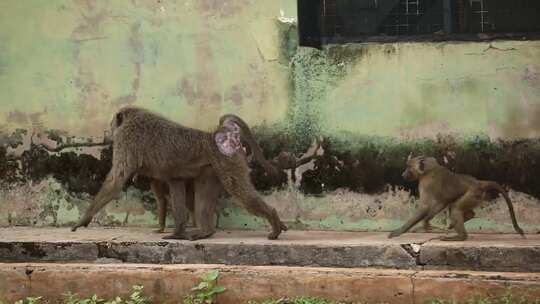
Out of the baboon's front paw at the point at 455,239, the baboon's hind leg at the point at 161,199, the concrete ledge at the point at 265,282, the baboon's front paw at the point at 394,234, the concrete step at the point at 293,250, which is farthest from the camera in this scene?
the baboon's hind leg at the point at 161,199

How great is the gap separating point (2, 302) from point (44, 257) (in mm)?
499

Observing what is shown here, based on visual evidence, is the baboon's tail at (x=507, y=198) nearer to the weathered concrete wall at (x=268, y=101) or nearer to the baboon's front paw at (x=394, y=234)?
the weathered concrete wall at (x=268, y=101)

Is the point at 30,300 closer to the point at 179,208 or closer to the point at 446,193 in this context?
the point at 179,208

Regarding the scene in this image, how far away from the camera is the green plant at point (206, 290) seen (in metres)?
7.47

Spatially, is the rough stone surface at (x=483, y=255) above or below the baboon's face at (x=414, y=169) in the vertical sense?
below

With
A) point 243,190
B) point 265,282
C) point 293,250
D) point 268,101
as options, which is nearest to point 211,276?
point 265,282

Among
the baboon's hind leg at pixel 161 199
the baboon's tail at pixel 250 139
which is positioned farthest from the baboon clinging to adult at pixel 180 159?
the baboon's hind leg at pixel 161 199

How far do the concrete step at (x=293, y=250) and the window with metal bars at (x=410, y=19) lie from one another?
1.68 meters

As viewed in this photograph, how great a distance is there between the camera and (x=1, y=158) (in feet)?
30.1

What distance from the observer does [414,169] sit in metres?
8.14

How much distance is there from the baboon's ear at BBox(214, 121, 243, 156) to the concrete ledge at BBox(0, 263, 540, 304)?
41.3 inches

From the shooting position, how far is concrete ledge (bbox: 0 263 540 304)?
7125 millimetres

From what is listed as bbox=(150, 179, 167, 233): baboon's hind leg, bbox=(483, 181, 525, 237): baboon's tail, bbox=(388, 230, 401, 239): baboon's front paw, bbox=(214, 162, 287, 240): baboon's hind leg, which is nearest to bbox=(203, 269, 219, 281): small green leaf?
bbox=(214, 162, 287, 240): baboon's hind leg

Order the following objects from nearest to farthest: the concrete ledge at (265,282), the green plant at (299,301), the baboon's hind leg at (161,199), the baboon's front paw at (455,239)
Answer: the concrete ledge at (265,282) < the green plant at (299,301) < the baboon's front paw at (455,239) < the baboon's hind leg at (161,199)
